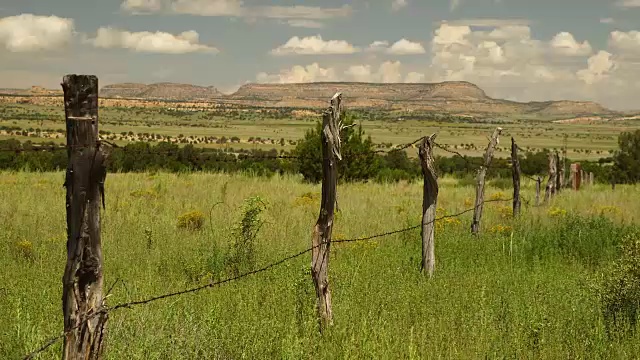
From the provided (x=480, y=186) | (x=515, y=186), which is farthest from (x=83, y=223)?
(x=515, y=186)

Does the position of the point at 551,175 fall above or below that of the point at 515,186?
below

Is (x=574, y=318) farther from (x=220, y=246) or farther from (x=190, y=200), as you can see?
(x=190, y=200)

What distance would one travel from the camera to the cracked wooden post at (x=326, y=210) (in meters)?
5.38

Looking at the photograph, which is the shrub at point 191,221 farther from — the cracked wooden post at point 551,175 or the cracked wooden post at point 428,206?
the cracked wooden post at point 551,175

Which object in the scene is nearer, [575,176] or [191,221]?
[191,221]

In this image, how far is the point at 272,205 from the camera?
13.4 metres

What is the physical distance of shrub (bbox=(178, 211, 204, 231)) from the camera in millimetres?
10320

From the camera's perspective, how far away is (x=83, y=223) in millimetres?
3381

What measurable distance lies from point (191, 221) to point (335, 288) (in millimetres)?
4527

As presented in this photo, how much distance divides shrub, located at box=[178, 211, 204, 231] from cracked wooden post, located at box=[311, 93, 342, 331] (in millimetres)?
5288

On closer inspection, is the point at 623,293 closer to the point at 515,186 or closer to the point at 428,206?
the point at 428,206

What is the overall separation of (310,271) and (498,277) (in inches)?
114

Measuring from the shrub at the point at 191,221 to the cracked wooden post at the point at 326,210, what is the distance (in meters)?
5.29

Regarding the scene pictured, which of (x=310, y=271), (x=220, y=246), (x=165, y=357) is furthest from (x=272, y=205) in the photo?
(x=165, y=357)
